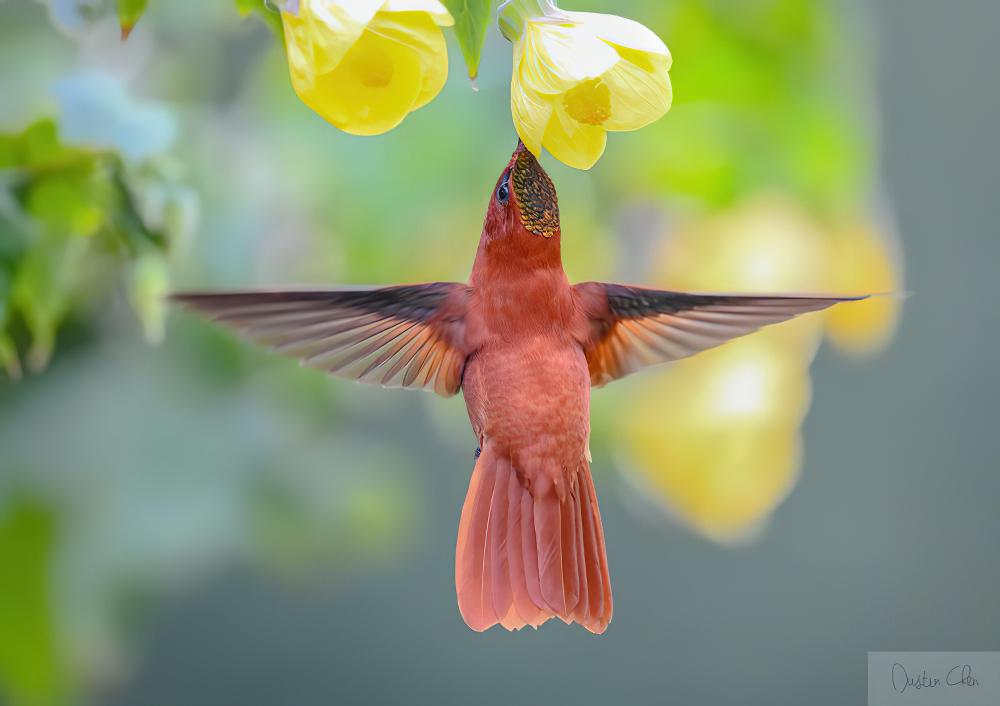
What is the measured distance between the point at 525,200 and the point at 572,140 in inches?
1.6

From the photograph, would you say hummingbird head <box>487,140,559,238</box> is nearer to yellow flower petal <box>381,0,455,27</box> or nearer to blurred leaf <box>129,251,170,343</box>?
yellow flower petal <box>381,0,455,27</box>

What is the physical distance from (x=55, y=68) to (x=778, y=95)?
0.75 meters

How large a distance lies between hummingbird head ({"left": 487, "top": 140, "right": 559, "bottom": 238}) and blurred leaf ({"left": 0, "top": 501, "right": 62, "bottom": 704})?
81 cm

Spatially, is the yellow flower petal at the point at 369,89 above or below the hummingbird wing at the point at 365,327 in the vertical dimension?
above

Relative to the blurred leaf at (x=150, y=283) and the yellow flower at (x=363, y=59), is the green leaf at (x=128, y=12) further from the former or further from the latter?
the blurred leaf at (x=150, y=283)

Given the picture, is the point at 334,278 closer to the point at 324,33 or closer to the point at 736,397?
the point at 736,397

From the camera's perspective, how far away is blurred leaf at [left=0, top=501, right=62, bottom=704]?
1172mm

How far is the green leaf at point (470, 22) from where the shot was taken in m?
0.55

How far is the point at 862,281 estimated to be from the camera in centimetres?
116

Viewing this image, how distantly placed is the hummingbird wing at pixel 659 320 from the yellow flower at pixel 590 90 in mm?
112
